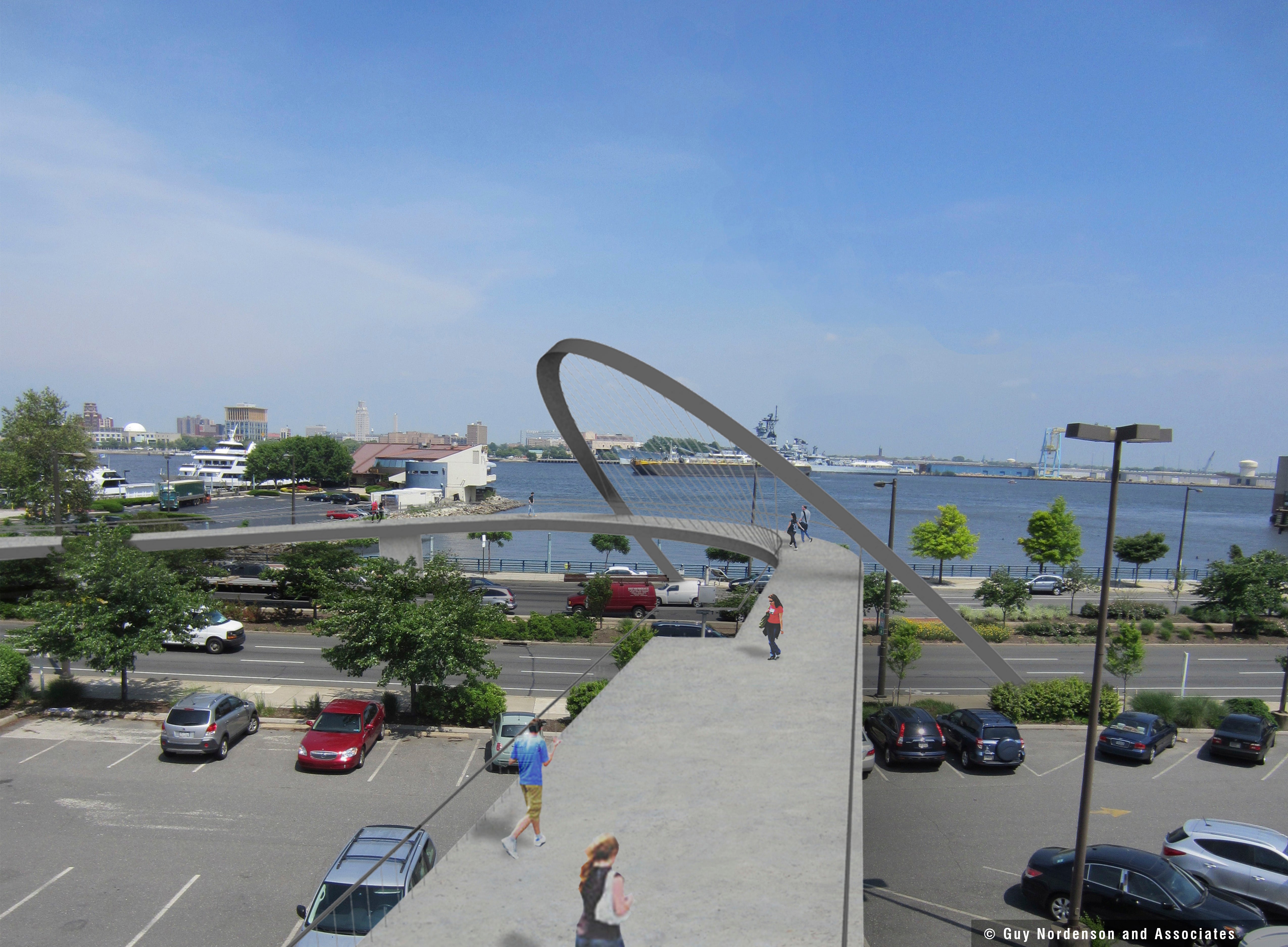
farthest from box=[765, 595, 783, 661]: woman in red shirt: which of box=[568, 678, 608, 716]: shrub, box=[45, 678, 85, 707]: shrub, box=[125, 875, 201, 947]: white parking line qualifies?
box=[45, 678, 85, 707]: shrub

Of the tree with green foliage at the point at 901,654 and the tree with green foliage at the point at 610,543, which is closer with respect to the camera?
the tree with green foliage at the point at 901,654

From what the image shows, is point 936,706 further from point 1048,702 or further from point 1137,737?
point 1137,737

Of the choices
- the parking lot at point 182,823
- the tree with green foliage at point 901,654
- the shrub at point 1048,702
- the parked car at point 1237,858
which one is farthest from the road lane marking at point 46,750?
the shrub at point 1048,702

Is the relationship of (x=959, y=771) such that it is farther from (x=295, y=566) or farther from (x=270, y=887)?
(x=295, y=566)

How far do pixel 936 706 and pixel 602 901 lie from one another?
59.7 ft

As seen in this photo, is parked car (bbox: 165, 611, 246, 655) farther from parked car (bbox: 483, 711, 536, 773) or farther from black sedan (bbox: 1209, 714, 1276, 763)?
black sedan (bbox: 1209, 714, 1276, 763)

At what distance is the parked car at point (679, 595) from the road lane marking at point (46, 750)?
20911 mm

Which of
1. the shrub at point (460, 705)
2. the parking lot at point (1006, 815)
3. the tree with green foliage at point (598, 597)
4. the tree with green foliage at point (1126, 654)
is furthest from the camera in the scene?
the tree with green foliage at point (598, 597)

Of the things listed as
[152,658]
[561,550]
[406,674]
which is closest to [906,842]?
[406,674]

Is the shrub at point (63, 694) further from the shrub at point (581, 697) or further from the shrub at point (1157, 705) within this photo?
the shrub at point (1157, 705)

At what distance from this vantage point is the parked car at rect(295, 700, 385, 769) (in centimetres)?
1505

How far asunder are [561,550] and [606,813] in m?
60.6

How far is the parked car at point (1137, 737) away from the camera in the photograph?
1678 centimetres

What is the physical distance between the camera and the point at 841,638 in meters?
11.3
